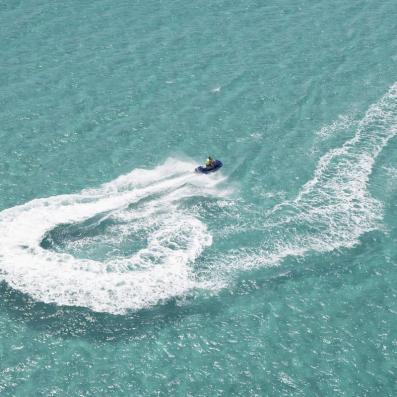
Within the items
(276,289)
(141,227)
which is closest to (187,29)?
(141,227)

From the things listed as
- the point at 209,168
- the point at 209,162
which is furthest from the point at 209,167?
the point at 209,162

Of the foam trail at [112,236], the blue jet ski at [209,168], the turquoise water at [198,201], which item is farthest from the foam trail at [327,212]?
the blue jet ski at [209,168]

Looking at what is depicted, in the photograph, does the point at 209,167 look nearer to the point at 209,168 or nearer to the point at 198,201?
the point at 209,168

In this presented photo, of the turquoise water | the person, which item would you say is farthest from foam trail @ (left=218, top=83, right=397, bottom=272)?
the person

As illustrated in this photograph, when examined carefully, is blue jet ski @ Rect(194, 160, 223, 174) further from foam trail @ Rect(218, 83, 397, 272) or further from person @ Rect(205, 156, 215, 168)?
foam trail @ Rect(218, 83, 397, 272)

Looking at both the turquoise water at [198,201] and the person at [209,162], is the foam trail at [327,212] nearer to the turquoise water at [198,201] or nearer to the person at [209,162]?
the turquoise water at [198,201]

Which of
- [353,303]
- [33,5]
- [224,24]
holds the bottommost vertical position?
[353,303]

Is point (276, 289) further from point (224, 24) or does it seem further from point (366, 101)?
point (224, 24)
